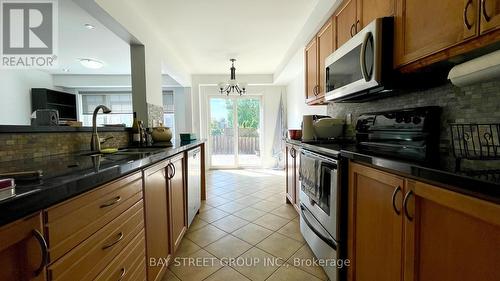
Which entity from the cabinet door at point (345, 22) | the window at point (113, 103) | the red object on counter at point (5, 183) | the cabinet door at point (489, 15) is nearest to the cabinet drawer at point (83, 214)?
the red object on counter at point (5, 183)

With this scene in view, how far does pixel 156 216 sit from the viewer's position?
137cm

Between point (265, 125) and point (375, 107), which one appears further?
point (265, 125)

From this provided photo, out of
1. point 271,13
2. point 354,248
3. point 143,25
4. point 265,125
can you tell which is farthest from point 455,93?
point 265,125

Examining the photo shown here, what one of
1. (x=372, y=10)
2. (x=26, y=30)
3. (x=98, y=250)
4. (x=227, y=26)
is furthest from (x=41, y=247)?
(x=26, y=30)

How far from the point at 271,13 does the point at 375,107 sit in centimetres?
160

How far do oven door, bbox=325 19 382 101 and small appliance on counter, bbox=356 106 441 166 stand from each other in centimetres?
24

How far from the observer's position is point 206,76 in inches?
210

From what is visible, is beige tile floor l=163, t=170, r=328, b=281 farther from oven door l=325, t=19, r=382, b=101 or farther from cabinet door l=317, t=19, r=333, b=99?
cabinet door l=317, t=19, r=333, b=99

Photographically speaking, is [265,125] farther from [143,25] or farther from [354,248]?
[354,248]

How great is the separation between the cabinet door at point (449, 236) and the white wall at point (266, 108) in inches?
195

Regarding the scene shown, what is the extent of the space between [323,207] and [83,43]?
4.13 metres

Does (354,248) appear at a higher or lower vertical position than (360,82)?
lower

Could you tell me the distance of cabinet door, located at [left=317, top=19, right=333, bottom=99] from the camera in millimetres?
2123

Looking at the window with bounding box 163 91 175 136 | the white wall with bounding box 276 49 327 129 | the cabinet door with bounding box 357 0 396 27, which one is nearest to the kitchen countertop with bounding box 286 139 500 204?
the cabinet door with bounding box 357 0 396 27
